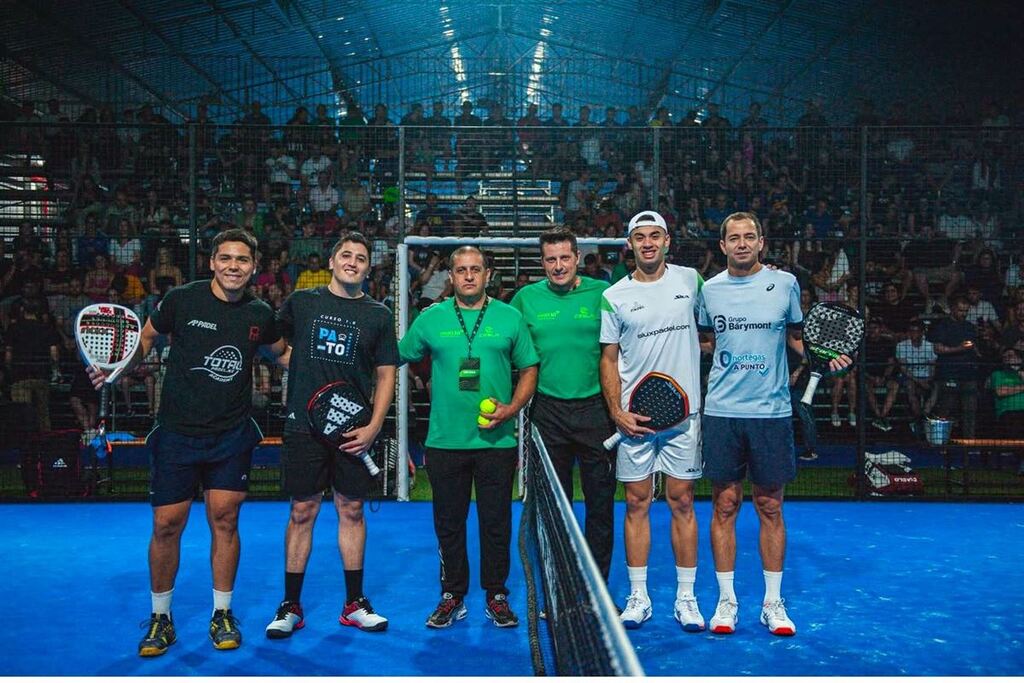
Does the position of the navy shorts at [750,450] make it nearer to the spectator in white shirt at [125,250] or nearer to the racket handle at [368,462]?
the racket handle at [368,462]

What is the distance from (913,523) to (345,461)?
5720 mm

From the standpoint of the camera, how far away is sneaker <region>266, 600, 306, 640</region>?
16.7 feet

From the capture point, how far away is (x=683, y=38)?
1105 inches

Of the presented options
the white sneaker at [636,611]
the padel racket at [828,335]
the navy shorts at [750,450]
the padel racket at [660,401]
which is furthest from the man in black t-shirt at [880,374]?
the padel racket at [660,401]

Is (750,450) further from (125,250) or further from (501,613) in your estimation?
(125,250)

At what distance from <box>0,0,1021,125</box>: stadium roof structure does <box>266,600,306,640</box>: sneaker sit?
42.1 feet

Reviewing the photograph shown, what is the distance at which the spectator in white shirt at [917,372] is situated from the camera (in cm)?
1136

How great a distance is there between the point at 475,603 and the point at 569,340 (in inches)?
69.4

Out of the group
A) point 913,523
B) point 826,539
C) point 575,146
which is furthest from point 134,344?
point 575,146

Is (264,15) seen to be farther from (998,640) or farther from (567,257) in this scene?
(998,640)

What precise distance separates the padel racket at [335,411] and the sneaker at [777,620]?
2530 millimetres

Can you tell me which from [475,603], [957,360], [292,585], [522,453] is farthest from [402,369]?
[957,360]

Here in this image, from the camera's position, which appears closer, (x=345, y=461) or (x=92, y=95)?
(x=345, y=461)

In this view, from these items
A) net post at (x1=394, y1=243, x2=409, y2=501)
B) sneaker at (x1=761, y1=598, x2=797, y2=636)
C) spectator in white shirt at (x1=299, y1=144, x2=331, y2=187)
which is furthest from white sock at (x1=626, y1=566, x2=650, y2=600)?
spectator in white shirt at (x1=299, y1=144, x2=331, y2=187)
